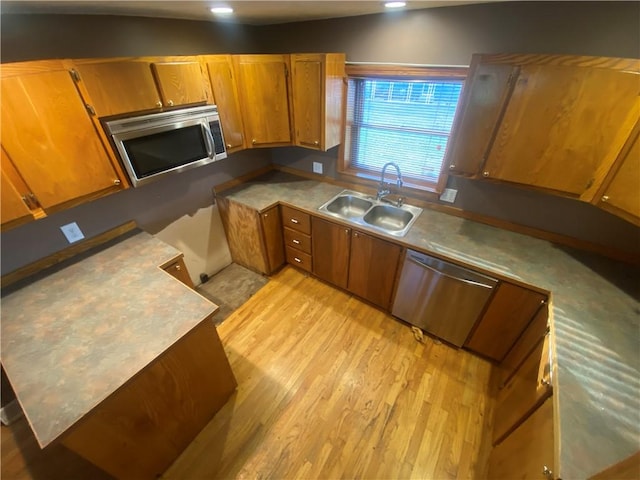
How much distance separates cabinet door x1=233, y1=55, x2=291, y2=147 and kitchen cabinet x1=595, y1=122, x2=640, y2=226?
2087 mm

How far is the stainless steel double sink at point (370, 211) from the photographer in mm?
2227

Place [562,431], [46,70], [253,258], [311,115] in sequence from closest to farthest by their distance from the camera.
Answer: [562,431] → [46,70] → [311,115] → [253,258]

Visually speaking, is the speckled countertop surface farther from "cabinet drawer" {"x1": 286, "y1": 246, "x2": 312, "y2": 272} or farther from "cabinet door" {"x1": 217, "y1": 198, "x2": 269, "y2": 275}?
"cabinet drawer" {"x1": 286, "y1": 246, "x2": 312, "y2": 272}

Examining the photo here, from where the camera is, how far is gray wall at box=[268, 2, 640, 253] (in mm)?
1313

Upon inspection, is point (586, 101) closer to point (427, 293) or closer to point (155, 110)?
point (427, 293)

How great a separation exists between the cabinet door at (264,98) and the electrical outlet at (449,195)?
1418 mm

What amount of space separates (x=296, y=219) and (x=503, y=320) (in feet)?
5.81

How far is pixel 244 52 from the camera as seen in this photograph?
2.37m

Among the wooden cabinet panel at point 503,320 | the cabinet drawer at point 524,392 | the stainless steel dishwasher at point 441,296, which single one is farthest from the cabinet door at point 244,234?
the cabinet drawer at point 524,392

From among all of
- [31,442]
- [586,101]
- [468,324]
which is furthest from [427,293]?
[31,442]

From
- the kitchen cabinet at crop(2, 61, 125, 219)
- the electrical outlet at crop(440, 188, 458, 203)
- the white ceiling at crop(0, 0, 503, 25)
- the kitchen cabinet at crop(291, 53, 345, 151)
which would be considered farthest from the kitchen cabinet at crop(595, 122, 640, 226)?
the kitchen cabinet at crop(2, 61, 125, 219)

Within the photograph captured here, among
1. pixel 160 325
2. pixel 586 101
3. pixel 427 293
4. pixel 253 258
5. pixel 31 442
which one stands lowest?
pixel 31 442

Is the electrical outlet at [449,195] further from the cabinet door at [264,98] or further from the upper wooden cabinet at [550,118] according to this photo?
the cabinet door at [264,98]

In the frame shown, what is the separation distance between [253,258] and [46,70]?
6.30 feet
